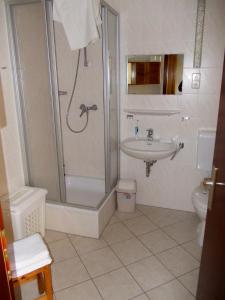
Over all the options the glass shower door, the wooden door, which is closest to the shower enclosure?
the glass shower door

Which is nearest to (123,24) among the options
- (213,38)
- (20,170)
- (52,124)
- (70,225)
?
(213,38)

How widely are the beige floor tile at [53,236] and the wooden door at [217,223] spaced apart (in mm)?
1559

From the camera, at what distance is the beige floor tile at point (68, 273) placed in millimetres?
1975

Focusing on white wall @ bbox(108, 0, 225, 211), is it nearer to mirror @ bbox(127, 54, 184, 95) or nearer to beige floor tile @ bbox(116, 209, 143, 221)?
mirror @ bbox(127, 54, 184, 95)

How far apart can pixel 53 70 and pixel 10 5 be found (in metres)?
0.66

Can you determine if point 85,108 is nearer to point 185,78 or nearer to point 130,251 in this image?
point 185,78

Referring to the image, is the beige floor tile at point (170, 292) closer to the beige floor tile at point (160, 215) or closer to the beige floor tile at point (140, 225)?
the beige floor tile at point (140, 225)

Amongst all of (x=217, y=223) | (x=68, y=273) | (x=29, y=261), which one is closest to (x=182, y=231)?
(x=68, y=273)

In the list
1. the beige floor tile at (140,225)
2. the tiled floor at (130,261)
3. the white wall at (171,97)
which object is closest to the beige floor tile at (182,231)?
the tiled floor at (130,261)

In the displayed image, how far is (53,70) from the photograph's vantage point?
2.27m

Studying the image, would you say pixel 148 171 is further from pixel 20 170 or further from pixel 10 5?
pixel 10 5

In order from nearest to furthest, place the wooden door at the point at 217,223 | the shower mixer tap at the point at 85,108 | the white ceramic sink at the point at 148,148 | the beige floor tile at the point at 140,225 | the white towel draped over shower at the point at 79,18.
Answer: the wooden door at the point at 217,223
the white towel draped over shower at the point at 79,18
the white ceramic sink at the point at 148,148
the beige floor tile at the point at 140,225
the shower mixer tap at the point at 85,108

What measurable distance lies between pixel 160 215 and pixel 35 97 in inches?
72.8

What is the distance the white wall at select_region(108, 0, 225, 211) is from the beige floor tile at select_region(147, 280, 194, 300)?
1.15m
